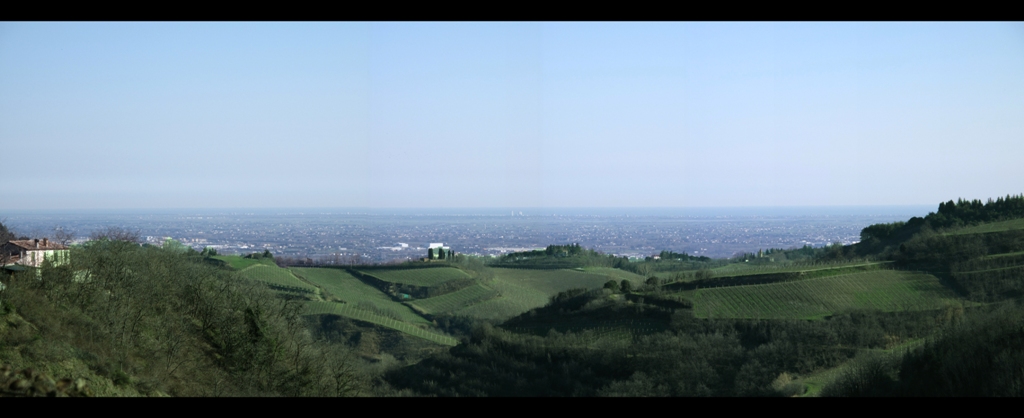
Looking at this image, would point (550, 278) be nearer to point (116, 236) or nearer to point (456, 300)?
point (456, 300)

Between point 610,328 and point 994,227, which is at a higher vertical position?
point 994,227

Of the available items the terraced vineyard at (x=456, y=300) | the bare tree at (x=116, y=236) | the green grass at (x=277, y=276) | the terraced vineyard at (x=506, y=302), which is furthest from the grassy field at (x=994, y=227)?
the bare tree at (x=116, y=236)

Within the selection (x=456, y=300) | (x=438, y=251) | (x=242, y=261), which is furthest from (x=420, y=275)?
(x=242, y=261)

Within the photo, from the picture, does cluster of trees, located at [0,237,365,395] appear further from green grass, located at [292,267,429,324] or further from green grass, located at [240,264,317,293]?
green grass, located at [292,267,429,324]

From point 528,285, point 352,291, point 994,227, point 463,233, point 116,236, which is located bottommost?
point 352,291

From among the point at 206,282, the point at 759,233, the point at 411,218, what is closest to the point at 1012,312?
the point at 206,282
